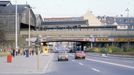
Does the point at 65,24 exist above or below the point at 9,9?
below

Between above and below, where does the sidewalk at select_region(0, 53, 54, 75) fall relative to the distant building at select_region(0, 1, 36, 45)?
below

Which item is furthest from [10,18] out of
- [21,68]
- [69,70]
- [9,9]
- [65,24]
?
[69,70]

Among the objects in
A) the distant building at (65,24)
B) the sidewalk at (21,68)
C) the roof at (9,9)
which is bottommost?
the sidewalk at (21,68)

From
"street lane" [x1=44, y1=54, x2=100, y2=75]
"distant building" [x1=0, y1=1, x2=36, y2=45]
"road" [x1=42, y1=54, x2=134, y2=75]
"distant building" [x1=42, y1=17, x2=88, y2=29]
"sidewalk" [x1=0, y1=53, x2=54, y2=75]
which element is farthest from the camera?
"distant building" [x1=42, y1=17, x2=88, y2=29]

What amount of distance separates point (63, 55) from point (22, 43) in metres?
56.4

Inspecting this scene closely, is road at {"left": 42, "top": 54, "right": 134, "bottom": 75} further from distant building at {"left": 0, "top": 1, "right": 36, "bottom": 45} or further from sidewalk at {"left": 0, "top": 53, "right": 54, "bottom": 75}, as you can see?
distant building at {"left": 0, "top": 1, "right": 36, "bottom": 45}

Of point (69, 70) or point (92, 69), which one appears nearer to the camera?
point (69, 70)

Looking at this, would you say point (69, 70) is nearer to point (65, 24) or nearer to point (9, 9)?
point (9, 9)

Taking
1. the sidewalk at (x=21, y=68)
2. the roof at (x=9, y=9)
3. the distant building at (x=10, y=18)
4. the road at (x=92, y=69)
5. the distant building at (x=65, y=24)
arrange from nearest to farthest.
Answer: the road at (x=92, y=69) → the sidewalk at (x=21, y=68) → the distant building at (x=10, y=18) → the roof at (x=9, y=9) → the distant building at (x=65, y=24)

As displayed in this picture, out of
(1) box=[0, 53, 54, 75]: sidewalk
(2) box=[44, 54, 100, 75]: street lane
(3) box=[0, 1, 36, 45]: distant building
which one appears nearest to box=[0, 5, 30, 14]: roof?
(3) box=[0, 1, 36, 45]: distant building

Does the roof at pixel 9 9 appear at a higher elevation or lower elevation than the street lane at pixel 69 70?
higher

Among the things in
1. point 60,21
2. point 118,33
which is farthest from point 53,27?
point 118,33

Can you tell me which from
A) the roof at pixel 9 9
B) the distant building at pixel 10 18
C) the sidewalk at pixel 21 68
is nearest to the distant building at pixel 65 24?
the distant building at pixel 10 18

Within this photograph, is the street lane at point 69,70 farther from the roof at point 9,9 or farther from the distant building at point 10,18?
the roof at point 9,9
